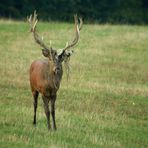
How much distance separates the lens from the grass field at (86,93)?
587 inches

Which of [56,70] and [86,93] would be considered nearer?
[56,70]

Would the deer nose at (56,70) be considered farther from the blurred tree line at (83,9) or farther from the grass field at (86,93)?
the blurred tree line at (83,9)

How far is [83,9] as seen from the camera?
2355 inches

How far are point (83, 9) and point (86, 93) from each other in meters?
39.1

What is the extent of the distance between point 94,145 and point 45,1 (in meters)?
44.7

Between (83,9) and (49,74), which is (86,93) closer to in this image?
(49,74)

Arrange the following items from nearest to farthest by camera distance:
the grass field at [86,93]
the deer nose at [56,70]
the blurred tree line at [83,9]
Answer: the grass field at [86,93] → the deer nose at [56,70] → the blurred tree line at [83,9]

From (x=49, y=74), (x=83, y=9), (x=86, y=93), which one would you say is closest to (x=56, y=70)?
(x=49, y=74)

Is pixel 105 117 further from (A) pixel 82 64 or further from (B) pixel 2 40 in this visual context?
(B) pixel 2 40

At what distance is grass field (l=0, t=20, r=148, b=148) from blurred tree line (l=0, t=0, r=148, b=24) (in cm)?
1900

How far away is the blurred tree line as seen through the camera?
5631 cm

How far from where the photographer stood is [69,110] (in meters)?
18.5

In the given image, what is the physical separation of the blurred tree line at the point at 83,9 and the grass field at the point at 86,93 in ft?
62.3

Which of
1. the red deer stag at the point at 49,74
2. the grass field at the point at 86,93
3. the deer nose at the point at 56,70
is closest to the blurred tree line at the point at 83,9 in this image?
the grass field at the point at 86,93
